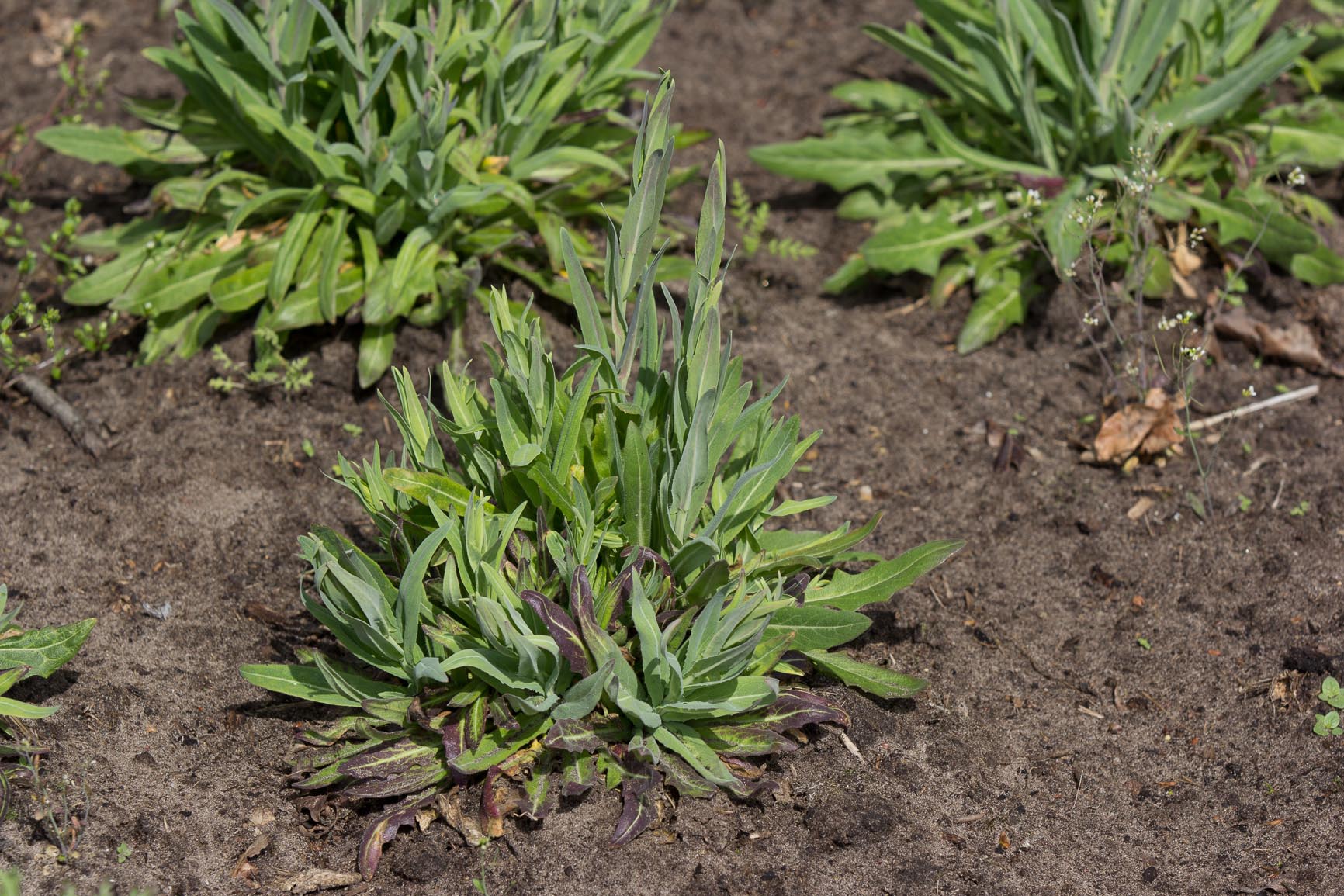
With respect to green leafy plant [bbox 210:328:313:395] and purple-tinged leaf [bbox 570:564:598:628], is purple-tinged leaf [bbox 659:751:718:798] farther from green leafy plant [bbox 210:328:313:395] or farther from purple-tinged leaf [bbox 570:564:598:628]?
green leafy plant [bbox 210:328:313:395]

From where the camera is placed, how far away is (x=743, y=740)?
2.81 m

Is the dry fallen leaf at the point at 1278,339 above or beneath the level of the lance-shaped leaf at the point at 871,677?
above

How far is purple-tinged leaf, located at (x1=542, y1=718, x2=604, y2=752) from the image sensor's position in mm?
2664

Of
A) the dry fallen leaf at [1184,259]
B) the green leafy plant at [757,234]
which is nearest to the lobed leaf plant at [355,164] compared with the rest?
the green leafy plant at [757,234]

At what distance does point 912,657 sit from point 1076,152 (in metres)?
2.16

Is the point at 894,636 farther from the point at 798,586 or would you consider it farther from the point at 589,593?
the point at 589,593

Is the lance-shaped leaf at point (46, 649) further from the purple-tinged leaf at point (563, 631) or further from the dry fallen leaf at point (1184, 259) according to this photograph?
the dry fallen leaf at point (1184, 259)

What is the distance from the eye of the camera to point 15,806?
105 inches

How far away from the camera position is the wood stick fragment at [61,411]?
12.3ft

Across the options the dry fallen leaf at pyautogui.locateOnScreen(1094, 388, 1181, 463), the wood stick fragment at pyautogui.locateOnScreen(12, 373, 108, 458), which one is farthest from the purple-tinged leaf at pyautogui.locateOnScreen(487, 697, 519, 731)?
the dry fallen leaf at pyautogui.locateOnScreen(1094, 388, 1181, 463)

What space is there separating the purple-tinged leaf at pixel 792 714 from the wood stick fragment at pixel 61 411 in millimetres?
2168

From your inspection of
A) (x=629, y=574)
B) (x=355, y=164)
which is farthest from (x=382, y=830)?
(x=355, y=164)

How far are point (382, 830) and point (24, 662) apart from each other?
35.8 inches

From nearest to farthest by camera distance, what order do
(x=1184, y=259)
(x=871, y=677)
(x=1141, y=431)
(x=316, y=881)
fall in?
(x=316, y=881) → (x=871, y=677) → (x=1141, y=431) → (x=1184, y=259)
